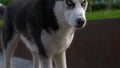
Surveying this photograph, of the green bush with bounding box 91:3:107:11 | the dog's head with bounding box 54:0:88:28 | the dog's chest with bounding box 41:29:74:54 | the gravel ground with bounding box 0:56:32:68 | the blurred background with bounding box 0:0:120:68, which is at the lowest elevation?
the green bush with bounding box 91:3:107:11

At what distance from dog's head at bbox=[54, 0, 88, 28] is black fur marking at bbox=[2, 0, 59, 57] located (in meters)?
0.20

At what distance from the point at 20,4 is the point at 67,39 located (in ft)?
5.53

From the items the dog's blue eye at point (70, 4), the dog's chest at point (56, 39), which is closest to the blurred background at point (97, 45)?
the dog's chest at point (56, 39)

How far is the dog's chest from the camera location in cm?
623

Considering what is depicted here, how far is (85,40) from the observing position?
8.62 m

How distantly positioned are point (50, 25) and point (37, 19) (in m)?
0.26

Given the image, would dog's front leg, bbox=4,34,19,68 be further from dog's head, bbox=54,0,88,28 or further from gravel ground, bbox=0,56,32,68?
gravel ground, bbox=0,56,32,68

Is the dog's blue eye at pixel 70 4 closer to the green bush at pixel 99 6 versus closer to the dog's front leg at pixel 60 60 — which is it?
the dog's front leg at pixel 60 60

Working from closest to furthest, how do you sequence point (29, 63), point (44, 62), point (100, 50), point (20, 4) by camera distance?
point (44, 62) < point (20, 4) < point (100, 50) < point (29, 63)

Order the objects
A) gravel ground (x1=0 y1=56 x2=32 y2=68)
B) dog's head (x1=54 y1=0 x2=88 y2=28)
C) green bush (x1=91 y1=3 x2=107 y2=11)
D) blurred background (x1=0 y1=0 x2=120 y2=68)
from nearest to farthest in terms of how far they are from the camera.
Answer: dog's head (x1=54 y1=0 x2=88 y2=28) < blurred background (x1=0 y1=0 x2=120 y2=68) < gravel ground (x1=0 y1=56 x2=32 y2=68) < green bush (x1=91 y1=3 x2=107 y2=11)

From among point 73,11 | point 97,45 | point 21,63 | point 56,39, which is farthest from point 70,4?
point 21,63

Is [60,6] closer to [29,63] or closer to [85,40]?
[85,40]

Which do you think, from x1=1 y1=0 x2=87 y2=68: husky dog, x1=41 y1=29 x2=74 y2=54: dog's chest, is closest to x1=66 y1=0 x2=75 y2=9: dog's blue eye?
x1=1 y1=0 x2=87 y2=68: husky dog

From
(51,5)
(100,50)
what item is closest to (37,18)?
(51,5)
